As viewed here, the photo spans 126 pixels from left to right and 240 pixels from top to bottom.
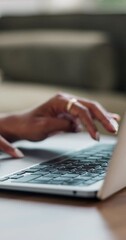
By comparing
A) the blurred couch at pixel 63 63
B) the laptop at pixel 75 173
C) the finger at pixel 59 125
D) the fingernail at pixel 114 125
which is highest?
the blurred couch at pixel 63 63

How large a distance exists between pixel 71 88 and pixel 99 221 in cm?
215

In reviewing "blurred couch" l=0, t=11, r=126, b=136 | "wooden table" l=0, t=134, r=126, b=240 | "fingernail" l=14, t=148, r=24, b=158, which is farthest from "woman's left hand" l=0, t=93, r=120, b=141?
"blurred couch" l=0, t=11, r=126, b=136

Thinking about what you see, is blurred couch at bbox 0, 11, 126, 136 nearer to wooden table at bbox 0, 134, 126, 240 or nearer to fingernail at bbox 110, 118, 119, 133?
fingernail at bbox 110, 118, 119, 133

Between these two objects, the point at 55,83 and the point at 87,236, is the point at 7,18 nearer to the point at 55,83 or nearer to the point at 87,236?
the point at 55,83

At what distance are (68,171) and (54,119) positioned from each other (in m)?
0.26

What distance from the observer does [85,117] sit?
38.4 inches

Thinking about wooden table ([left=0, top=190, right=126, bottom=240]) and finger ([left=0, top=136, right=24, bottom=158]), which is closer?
wooden table ([left=0, top=190, right=126, bottom=240])

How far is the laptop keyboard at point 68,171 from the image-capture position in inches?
29.0

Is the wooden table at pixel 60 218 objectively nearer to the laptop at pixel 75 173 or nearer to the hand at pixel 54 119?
the laptop at pixel 75 173

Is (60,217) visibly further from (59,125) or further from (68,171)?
(59,125)

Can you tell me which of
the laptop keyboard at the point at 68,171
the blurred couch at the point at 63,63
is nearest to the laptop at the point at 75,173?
the laptop keyboard at the point at 68,171

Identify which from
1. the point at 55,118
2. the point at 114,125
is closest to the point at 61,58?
the point at 55,118

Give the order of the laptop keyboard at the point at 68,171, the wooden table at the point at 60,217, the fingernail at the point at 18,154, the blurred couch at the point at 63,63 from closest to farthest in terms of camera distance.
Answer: the wooden table at the point at 60,217, the laptop keyboard at the point at 68,171, the fingernail at the point at 18,154, the blurred couch at the point at 63,63

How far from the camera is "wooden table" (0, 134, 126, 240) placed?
1.93 ft
